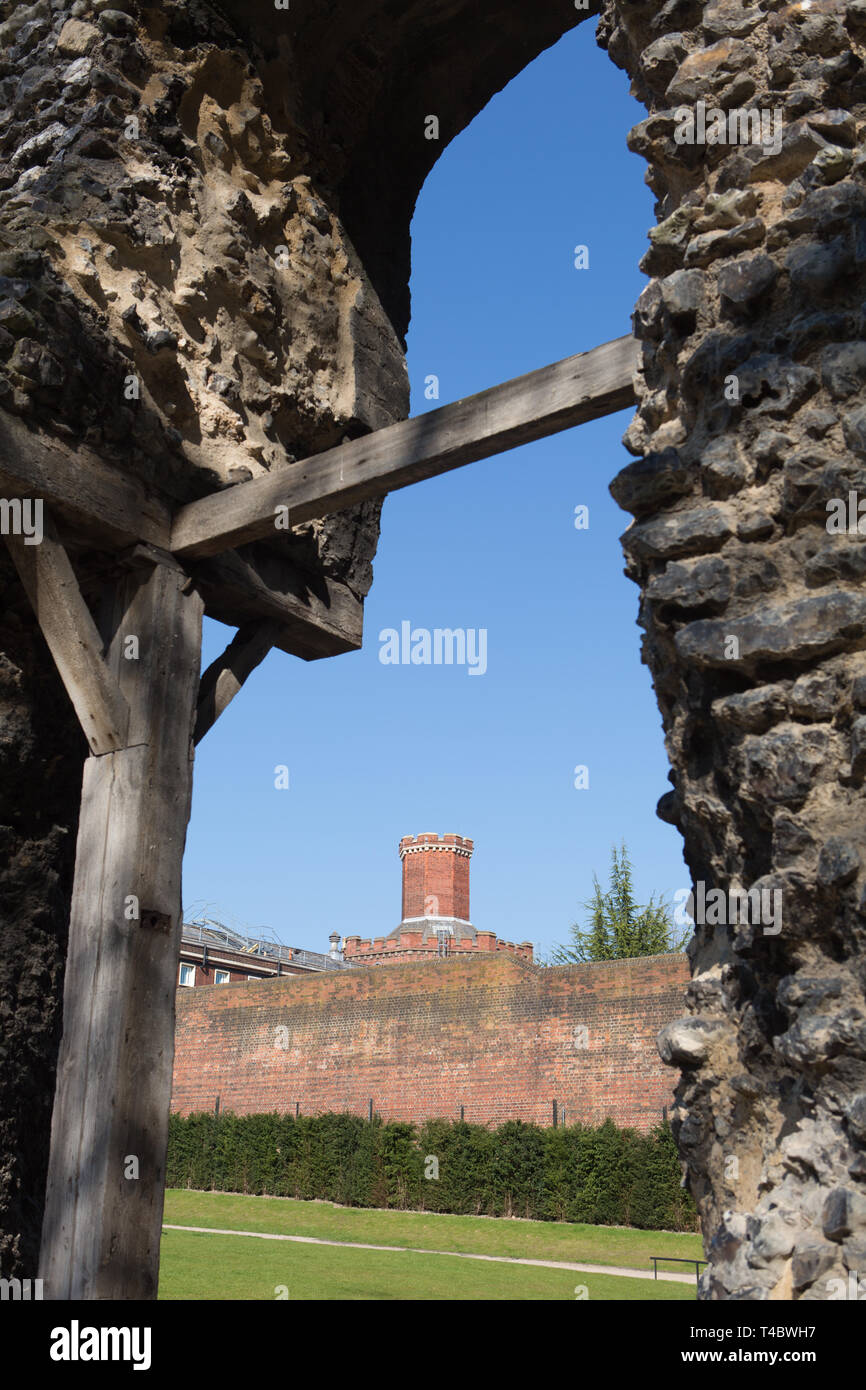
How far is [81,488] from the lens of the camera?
4.76 metres

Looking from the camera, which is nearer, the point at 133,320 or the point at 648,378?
the point at 648,378

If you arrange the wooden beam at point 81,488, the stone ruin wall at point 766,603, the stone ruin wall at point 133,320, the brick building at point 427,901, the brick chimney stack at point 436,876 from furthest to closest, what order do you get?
1. the brick chimney stack at point 436,876
2. the brick building at point 427,901
3. the stone ruin wall at point 133,320
4. the wooden beam at point 81,488
5. the stone ruin wall at point 766,603

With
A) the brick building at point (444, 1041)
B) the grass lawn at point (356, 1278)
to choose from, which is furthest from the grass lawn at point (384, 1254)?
the brick building at point (444, 1041)

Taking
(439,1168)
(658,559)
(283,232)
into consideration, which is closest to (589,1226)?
(439,1168)

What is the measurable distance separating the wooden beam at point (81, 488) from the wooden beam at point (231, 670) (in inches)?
25.9

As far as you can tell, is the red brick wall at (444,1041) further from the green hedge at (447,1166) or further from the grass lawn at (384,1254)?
the grass lawn at (384,1254)

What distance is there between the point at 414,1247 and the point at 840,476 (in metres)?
15.6

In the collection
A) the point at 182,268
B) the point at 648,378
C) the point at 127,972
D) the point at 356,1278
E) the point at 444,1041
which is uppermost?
the point at 182,268

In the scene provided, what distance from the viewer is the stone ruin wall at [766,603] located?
7.89ft

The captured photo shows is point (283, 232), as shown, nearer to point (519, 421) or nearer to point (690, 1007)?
point (519, 421)

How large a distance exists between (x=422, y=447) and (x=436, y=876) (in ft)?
156

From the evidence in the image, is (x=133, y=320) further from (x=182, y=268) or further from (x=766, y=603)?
(x=766, y=603)

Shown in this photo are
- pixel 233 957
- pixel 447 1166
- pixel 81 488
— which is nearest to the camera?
pixel 81 488

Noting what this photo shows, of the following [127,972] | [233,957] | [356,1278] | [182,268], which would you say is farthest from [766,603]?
[233,957]
